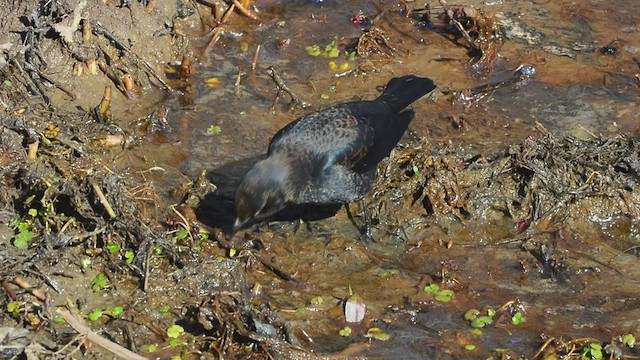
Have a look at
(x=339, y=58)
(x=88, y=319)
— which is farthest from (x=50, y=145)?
(x=339, y=58)

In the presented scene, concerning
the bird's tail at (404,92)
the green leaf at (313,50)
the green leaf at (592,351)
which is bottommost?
the green leaf at (592,351)

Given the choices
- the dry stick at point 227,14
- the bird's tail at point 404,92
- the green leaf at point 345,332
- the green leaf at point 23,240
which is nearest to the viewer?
the green leaf at point 345,332

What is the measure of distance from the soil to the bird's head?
36cm

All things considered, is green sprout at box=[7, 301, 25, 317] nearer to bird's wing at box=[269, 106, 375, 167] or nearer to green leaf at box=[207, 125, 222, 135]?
bird's wing at box=[269, 106, 375, 167]

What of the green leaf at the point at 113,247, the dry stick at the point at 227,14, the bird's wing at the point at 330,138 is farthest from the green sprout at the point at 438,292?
the dry stick at the point at 227,14

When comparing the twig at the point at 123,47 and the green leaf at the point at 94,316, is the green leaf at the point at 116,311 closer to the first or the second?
the green leaf at the point at 94,316

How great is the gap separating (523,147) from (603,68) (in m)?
2.28

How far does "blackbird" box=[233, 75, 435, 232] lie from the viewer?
298 inches

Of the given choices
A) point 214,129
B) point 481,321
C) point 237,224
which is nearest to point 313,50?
point 214,129

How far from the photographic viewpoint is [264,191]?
7.51 metres

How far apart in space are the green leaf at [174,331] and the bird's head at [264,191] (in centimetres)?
94

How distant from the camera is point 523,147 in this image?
28.8 feet

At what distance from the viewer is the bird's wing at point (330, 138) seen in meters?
8.05

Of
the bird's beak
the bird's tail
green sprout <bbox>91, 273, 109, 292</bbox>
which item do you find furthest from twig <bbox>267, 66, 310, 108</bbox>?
green sprout <bbox>91, 273, 109, 292</bbox>
